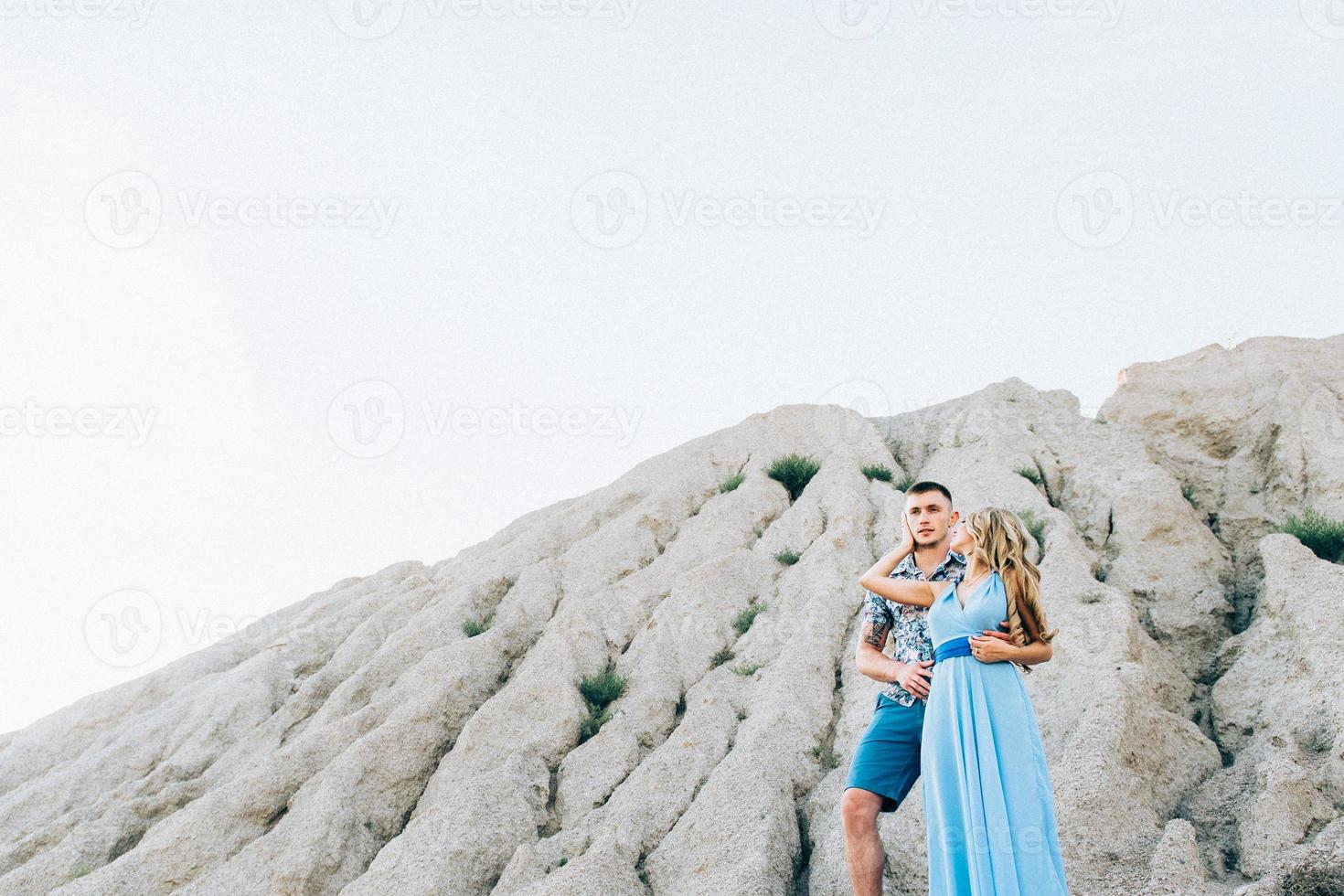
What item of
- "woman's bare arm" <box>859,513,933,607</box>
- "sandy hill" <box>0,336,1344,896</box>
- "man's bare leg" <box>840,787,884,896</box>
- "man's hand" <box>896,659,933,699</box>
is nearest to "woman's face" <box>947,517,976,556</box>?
"woman's bare arm" <box>859,513,933,607</box>

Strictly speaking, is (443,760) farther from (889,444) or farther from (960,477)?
(889,444)

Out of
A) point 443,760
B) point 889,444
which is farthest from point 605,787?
point 889,444

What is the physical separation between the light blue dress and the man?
0.24m

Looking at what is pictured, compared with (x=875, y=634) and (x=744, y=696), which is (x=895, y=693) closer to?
Answer: (x=875, y=634)

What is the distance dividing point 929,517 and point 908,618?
67 cm

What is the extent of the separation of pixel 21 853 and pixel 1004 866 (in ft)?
34.9

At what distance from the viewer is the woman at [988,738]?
527cm

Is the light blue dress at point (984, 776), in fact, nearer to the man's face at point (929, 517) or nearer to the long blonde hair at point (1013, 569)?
the long blonde hair at point (1013, 569)

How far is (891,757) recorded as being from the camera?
19.9 ft

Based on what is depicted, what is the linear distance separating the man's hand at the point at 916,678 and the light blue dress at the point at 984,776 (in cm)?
20

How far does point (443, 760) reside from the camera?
10.3 m

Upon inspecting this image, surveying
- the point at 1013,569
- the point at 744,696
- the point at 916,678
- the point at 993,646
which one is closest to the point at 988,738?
the point at 993,646

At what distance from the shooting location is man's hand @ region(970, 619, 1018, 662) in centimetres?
554

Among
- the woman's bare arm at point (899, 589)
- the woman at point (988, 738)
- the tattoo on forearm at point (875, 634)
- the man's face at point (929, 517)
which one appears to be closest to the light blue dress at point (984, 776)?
the woman at point (988, 738)
